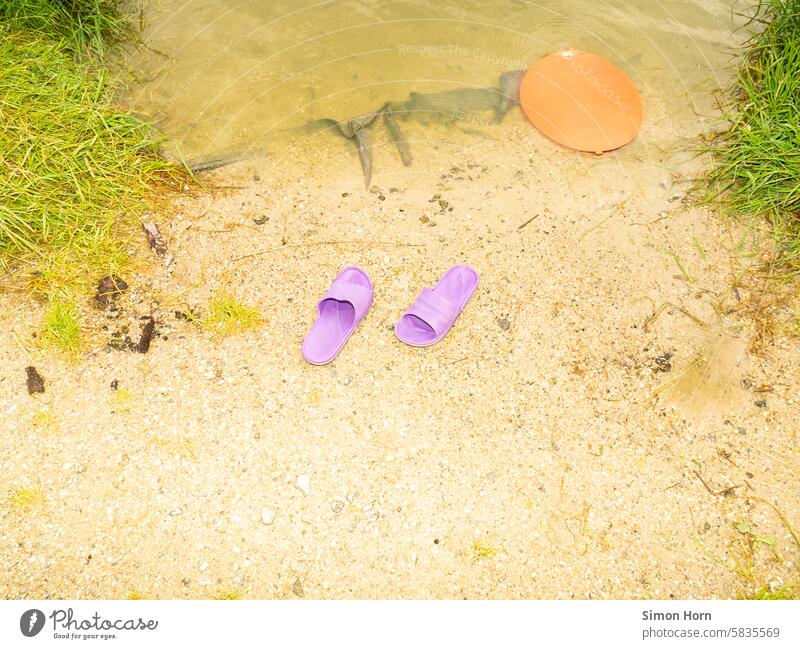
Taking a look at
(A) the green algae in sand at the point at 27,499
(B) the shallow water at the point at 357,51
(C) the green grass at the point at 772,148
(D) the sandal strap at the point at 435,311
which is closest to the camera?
(A) the green algae in sand at the point at 27,499

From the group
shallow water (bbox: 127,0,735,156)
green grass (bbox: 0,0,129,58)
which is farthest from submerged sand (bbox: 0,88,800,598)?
green grass (bbox: 0,0,129,58)

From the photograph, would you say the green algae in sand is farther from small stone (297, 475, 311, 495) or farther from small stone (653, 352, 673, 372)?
small stone (653, 352, 673, 372)

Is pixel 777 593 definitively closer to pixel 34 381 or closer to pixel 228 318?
pixel 228 318

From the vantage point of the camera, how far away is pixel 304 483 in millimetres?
2129

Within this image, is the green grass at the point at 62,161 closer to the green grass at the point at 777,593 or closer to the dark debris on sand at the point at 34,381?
the dark debris on sand at the point at 34,381

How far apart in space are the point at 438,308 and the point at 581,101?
181 cm

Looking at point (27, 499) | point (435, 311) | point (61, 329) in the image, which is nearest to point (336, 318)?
point (435, 311)

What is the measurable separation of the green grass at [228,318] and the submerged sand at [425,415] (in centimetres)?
4

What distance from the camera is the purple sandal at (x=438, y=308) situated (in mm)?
2414

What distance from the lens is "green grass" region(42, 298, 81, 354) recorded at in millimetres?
2393

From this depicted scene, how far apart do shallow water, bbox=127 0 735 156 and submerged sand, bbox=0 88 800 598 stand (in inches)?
23.6

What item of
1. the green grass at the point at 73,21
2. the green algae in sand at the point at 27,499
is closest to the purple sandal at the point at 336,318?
the green algae in sand at the point at 27,499

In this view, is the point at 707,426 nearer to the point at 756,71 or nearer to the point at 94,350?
the point at 756,71

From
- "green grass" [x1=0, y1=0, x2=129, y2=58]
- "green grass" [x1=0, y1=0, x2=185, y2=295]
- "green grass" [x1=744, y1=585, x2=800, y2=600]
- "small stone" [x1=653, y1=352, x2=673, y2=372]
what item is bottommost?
"green grass" [x1=744, y1=585, x2=800, y2=600]
